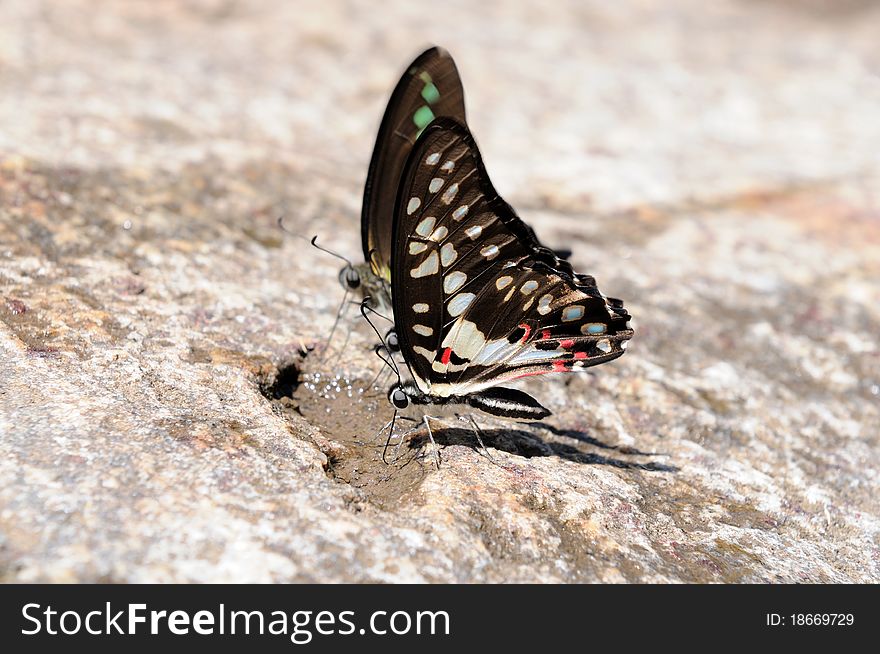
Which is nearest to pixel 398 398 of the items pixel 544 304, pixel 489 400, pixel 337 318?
pixel 489 400

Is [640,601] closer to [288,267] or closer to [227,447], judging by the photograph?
[227,447]

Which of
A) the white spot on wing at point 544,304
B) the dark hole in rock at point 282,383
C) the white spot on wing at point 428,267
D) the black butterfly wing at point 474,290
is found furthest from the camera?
the dark hole in rock at point 282,383

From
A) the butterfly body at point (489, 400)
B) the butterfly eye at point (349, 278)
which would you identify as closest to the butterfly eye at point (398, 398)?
the butterfly body at point (489, 400)

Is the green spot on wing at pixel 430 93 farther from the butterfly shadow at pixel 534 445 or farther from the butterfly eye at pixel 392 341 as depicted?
the butterfly shadow at pixel 534 445

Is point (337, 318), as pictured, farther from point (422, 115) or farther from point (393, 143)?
point (422, 115)

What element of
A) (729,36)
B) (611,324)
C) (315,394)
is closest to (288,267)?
(315,394)

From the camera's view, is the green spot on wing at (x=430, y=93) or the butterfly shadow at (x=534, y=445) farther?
the green spot on wing at (x=430, y=93)
